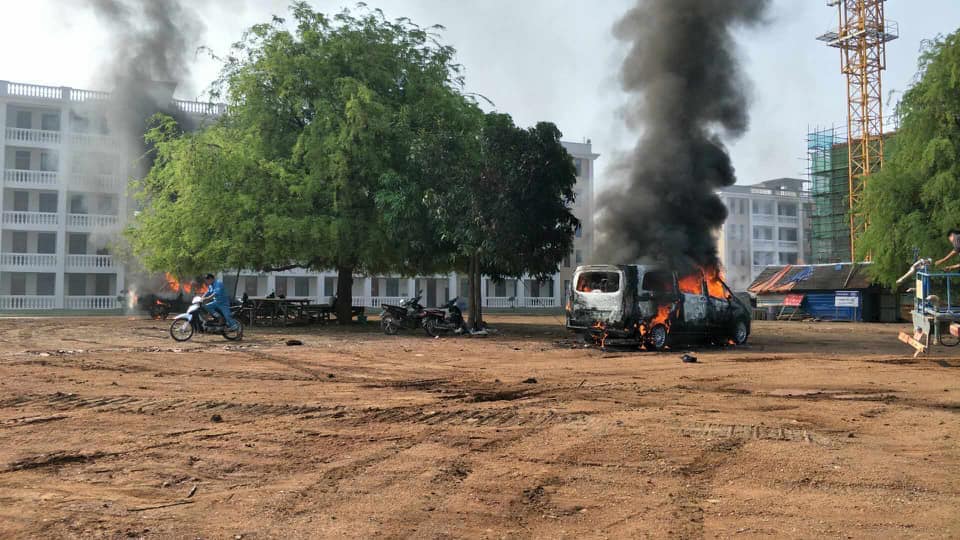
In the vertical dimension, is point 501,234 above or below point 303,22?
below

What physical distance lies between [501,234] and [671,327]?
5291 mm

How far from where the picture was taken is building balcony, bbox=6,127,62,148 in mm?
41969

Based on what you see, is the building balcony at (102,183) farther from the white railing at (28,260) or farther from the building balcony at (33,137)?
the building balcony at (33,137)

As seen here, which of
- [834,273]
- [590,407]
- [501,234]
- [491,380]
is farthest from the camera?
[834,273]

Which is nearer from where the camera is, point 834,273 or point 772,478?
point 772,478

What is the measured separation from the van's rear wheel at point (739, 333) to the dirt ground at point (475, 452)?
5.64 metres

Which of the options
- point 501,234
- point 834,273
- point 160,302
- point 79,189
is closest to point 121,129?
point 160,302

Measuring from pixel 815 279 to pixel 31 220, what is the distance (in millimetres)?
42967

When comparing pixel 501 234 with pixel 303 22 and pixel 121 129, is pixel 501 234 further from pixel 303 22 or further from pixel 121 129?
pixel 121 129

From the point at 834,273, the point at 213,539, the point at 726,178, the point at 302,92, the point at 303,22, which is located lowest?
the point at 213,539

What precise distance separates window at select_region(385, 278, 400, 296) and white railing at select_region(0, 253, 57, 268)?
20608 mm

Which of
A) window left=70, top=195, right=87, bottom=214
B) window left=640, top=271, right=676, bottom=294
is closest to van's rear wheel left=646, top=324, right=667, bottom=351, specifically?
window left=640, top=271, right=676, bottom=294

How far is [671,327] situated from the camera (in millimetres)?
16016

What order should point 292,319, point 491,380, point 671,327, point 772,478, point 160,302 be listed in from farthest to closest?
point 160,302
point 292,319
point 671,327
point 491,380
point 772,478
